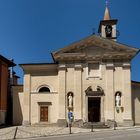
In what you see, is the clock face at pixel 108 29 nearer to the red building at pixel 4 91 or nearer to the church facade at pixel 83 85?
the church facade at pixel 83 85

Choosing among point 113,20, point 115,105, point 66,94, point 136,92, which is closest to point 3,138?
point 66,94

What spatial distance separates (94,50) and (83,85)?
→ 3959mm

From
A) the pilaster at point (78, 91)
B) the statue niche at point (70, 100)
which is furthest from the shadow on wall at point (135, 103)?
the statue niche at point (70, 100)

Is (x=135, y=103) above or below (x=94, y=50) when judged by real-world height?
below

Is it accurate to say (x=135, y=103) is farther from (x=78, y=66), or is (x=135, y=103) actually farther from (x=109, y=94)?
(x=78, y=66)

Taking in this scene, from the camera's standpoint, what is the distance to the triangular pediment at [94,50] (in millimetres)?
32719

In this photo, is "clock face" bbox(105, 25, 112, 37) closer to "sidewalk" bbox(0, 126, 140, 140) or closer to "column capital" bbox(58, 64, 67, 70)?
"column capital" bbox(58, 64, 67, 70)

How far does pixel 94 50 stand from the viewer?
109ft

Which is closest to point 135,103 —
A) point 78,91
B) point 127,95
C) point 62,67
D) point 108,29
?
point 127,95

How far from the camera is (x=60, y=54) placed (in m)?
33.0

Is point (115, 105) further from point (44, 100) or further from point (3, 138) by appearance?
Answer: point (3, 138)

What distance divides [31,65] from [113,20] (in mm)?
13205

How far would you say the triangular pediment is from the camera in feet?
107

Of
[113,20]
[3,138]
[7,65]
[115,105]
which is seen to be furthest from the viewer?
[113,20]
